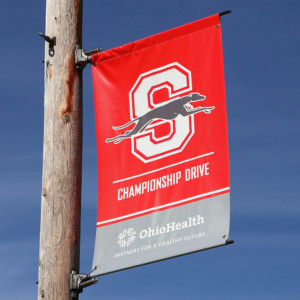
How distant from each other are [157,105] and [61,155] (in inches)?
38.1

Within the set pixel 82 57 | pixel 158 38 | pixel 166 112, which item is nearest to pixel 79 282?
pixel 166 112

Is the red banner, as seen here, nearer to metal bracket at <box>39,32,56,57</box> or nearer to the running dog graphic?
the running dog graphic

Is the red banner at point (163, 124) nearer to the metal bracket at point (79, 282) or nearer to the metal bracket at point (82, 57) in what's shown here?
the metal bracket at point (82, 57)

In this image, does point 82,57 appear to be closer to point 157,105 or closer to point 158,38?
point 158,38

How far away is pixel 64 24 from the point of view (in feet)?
23.9

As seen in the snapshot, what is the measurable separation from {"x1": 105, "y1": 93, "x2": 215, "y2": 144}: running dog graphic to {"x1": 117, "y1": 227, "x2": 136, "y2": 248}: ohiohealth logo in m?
0.79

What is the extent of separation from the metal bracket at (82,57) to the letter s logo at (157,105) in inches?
24.3

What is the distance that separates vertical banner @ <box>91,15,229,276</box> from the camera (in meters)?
6.20

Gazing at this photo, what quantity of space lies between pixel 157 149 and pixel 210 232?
0.89m

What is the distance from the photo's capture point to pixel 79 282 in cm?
660

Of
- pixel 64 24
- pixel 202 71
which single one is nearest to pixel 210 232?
pixel 202 71

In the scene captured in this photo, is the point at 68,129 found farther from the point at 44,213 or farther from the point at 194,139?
the point at 194,139

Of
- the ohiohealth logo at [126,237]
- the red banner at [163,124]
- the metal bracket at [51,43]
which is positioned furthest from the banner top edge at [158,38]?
the ohiohealth logo at [126,237]

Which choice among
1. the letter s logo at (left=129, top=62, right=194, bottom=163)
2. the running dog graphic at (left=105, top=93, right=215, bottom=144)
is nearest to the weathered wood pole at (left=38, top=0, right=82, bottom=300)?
the running dog graphic at (left=105, top=93, right=215, bottom=144)
